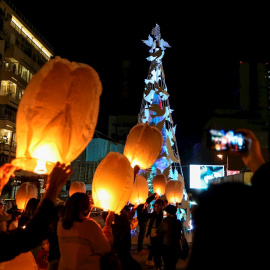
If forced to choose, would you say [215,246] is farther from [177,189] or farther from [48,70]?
[177,189]

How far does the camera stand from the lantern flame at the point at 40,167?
259cm

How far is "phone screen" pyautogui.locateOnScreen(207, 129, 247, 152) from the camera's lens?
74.9 inches

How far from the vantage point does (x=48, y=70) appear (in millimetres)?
2824

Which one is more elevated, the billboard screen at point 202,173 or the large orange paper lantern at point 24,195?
the billboard screen at point 202,173

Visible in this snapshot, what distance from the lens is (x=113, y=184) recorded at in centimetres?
437

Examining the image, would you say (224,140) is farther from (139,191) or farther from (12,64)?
(12,64)

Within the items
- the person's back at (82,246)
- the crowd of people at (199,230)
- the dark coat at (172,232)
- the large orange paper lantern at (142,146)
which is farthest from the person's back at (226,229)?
the dark coat at (172,232)

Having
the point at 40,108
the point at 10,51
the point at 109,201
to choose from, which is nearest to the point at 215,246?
the point at 40,108

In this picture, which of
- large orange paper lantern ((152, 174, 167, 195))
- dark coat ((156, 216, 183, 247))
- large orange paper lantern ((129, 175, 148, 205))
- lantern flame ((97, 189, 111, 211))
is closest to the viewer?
lantern flame ((97, 189, 111, 211))

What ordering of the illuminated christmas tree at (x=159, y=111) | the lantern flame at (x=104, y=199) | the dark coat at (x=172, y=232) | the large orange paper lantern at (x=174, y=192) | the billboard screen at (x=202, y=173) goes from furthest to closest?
the billboard screen at (x=202, y=173), the illuminated christmas tree at (x=159, y=111), the large orange paper lantern at (x=174, y=192), the dark coat at (x=172, y=232), the lantern flame at (x=104, y=199)

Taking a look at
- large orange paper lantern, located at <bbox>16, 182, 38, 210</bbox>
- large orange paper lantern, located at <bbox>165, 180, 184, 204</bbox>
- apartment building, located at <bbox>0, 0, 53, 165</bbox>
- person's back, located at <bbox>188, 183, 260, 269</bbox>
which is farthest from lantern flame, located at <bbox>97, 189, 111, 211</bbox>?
apartment building, located at <bbox>0, 0, 53, 165</bbox>

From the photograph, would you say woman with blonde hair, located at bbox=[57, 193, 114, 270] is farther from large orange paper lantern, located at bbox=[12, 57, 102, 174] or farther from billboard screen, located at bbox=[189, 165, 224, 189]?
billboard screen, located at bbox=[189, 165, 224, 189]

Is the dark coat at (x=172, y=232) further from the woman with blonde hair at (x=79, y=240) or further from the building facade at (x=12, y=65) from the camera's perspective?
the building facade at (x=12, y=65)

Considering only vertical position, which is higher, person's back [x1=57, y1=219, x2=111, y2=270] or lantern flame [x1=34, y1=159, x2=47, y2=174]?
lantern flame [x1=34, y1=159, x2=47, y2=174]
